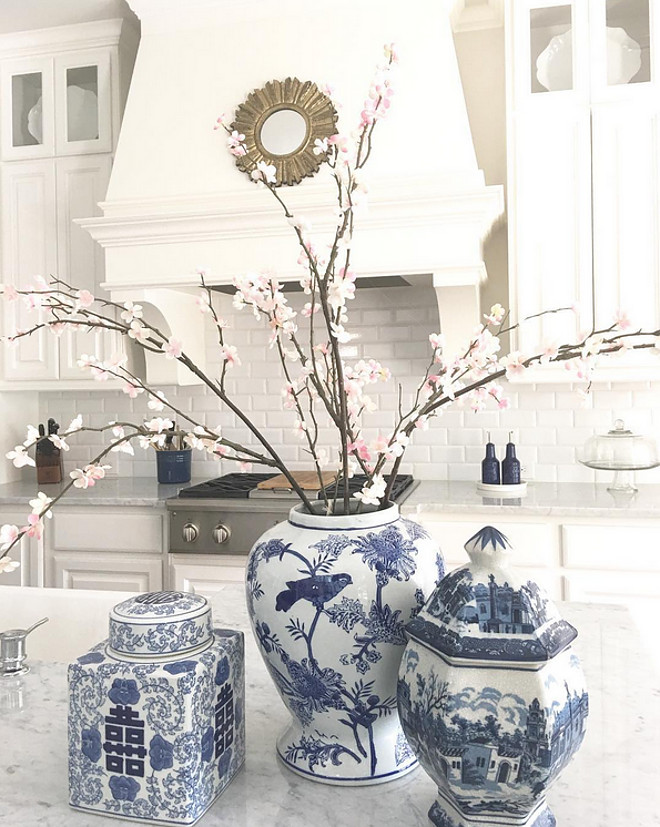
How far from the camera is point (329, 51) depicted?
10.2 ft

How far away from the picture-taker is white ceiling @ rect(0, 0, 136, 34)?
3.36 m

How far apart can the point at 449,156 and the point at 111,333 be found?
5.48 ft

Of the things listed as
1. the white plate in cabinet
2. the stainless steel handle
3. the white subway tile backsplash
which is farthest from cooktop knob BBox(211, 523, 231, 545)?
the stainless steel handle

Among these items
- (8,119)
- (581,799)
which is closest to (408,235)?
(8,119)

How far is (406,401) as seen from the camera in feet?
11.7

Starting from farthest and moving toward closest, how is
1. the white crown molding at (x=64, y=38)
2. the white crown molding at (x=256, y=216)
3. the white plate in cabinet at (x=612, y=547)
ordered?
the white crown molding at (x=64, y=38) → the white crown molding at (x=256, y=216) → the white plate in cabinet at (x=612, y=547)

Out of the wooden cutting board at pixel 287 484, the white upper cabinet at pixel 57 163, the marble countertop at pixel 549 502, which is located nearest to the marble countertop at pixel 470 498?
the marble countertop at pixel 549 502

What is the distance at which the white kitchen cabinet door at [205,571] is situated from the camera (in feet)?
9.73

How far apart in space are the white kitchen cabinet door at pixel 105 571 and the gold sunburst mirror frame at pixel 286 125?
1601 millimetres

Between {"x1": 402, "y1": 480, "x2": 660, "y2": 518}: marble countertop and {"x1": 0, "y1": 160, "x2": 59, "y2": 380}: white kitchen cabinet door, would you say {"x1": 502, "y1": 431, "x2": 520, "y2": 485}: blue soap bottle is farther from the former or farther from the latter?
{"x1": 0, "y1": 160, "x2": 59, "y2": 380}: white kitchen cabinet door

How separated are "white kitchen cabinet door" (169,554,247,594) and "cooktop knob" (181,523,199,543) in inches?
2.7

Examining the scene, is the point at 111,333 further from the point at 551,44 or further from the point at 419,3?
the point at 551,44

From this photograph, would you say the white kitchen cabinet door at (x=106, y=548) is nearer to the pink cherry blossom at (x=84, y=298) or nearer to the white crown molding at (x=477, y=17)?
the pink cherry blossom at (x=84, y=298)

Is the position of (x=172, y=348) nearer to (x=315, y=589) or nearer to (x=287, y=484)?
(x=315, y=589)
